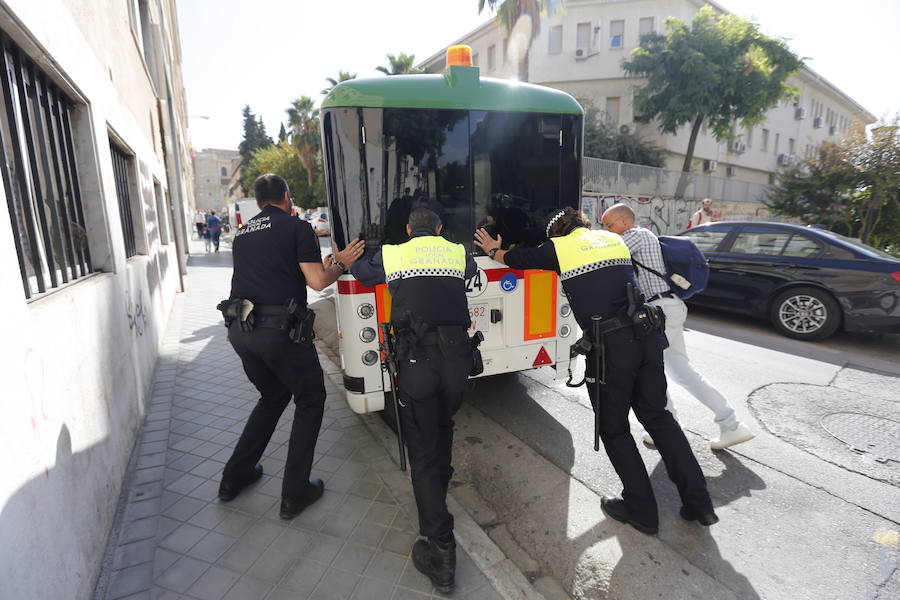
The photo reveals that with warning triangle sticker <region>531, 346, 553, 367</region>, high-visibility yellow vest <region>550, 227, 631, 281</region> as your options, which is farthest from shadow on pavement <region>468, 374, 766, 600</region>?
high-visibility yellow vest <region>550, 227, 631, 281</region>

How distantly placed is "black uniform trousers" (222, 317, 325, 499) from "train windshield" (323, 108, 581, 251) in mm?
1039

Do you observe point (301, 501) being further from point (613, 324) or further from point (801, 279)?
point (801, 279)

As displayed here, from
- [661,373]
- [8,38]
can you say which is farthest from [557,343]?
[8,38]

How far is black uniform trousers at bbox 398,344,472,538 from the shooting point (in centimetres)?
245

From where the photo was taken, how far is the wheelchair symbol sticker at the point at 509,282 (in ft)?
12.8

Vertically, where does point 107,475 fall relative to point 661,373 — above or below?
below

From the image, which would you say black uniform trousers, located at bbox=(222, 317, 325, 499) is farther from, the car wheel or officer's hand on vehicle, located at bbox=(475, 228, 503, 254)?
the car wheel

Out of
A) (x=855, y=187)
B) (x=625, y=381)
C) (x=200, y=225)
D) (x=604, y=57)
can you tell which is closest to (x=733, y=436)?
(x=625, y=381)

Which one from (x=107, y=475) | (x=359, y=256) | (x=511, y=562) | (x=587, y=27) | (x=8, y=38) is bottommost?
(x=511, y=562)

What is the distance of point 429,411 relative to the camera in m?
2.52

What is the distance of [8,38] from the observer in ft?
7.72

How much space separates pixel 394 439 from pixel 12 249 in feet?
9.05

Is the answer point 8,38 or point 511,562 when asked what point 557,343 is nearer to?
point 511,562

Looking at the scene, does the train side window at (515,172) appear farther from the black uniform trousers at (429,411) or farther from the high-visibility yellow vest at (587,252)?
the black uniform trousers at (429,411)
